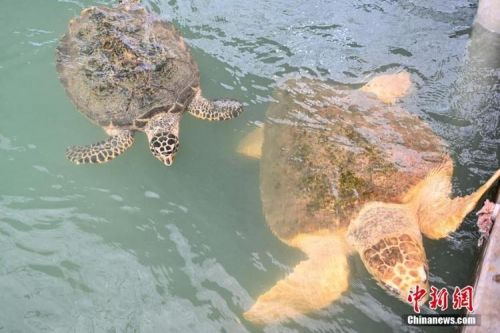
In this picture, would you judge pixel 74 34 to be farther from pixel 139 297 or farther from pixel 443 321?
pixel 443 321

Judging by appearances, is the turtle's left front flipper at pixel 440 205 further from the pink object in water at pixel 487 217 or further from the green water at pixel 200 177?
the green water at pixel 200 177

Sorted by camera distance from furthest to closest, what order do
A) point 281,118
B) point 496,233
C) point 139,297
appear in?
point 281,118 < point 139,297 < point 496,233

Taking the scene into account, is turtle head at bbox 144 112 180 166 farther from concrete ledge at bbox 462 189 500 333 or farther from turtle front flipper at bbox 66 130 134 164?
concrete ledge at bbox 462 189 500 333

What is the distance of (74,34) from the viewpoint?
5691 millimetres

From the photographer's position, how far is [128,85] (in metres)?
5.18

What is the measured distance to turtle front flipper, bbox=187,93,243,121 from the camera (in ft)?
17.3

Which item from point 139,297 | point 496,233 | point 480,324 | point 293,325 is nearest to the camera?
point 480,324

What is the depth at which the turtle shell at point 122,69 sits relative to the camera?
204 inches

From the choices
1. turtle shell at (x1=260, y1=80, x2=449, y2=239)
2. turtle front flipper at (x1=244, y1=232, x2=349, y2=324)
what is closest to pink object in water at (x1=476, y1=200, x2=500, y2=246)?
turtle shell at (x1=260, y1=80, x2=449, y2=239)

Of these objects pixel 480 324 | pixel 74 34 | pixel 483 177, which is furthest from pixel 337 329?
pixel 74 34

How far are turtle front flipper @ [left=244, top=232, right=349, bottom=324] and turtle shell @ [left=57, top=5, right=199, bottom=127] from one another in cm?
247

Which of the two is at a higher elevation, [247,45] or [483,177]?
[247,45]

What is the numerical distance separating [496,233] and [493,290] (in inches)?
21.4

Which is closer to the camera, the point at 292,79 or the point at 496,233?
the point at 496,233
